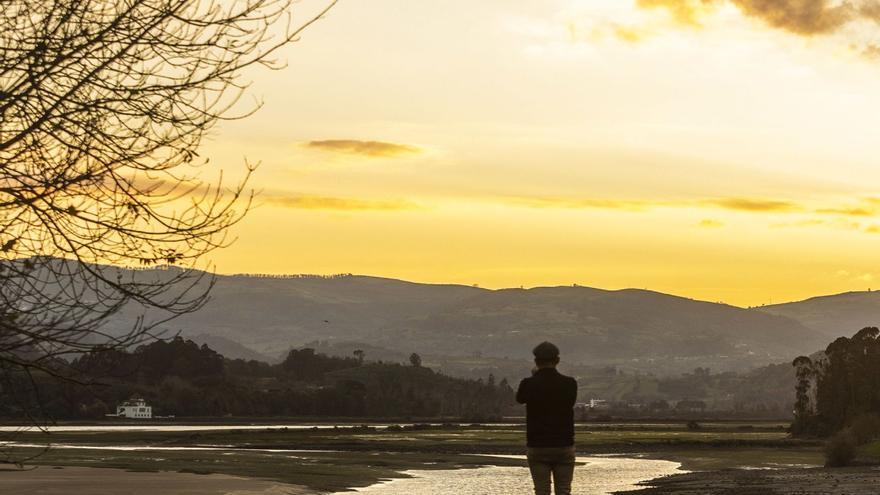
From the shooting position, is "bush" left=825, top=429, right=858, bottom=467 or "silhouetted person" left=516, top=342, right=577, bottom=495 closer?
"silhouetted person" left=516, top=342, right=577, bottom=495

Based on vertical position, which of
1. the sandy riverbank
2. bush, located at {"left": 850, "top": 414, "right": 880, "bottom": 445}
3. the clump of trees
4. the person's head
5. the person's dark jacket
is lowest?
the sandy riverbank

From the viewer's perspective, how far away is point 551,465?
76.0 feet

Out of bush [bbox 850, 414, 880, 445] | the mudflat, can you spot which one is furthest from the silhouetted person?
bush [bbox 850, 414, 880, 445]

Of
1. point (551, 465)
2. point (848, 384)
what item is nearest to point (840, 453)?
point (848, 384)

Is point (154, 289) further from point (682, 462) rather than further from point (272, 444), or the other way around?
point (272, 444)

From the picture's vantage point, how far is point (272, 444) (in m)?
128

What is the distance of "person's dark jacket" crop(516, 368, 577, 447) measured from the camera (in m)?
22.7

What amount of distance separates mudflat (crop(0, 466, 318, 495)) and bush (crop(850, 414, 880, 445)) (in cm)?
5238

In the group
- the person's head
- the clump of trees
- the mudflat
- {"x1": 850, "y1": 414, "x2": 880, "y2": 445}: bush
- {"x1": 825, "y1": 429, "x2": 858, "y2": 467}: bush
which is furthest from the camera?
the clump of trees

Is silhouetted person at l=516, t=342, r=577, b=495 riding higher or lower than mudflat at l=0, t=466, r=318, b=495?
higher

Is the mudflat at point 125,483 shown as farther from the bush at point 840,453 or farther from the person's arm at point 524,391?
the bush at point 840,453

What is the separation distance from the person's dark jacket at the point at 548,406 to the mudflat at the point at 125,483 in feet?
92.1

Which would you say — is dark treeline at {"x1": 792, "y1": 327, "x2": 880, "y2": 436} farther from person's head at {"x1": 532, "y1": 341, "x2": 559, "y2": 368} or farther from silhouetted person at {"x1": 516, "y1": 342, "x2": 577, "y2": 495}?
person's head at {"x1": 532, "y1": 341, "x2": 559, "y2": 368}

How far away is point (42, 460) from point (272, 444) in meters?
47.0
